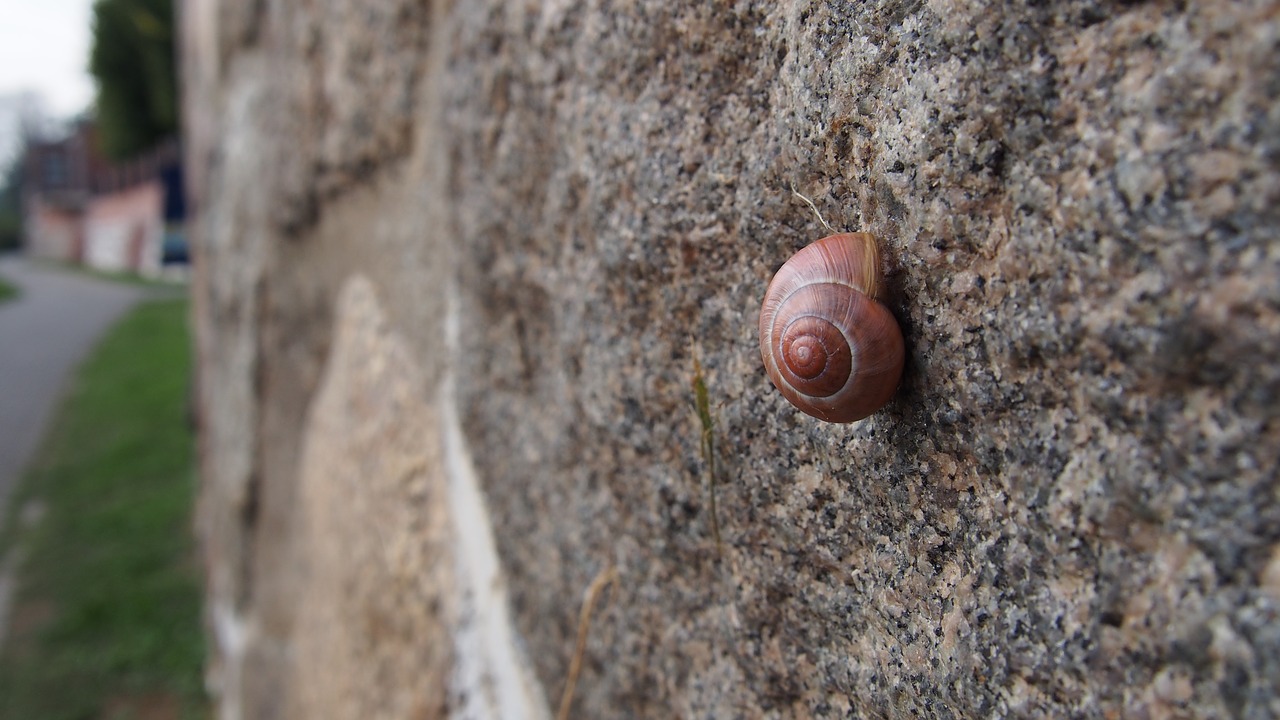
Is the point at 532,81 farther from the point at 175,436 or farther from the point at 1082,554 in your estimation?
the point at 175,436

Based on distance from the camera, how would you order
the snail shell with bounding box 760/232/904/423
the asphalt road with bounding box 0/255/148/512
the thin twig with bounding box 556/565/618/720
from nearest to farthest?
1. the snail shell with bounding box 760/232/904/423
2. the thin twig with bounding box 556/565/618/720
3. the asphalt road with bounding box 0/255/148/512

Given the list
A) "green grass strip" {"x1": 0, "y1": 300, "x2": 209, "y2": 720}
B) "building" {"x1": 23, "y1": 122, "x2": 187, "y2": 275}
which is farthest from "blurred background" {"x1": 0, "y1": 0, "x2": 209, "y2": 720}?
"building" {"x1": 23, "y1": 122, "x2": 187, "y2": 275}

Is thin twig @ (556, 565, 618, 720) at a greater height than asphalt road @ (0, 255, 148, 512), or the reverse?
thin twig @ (556, 565, 618, 720)

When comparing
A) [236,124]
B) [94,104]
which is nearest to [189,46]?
[236,124]

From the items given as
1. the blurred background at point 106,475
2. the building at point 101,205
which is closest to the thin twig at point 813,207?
the blurred background at point 106,475

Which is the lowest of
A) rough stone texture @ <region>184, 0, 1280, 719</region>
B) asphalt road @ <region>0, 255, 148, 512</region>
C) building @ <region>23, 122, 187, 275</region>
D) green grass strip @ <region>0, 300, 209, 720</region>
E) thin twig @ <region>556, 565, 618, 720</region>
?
building @ <region>23, 122, 187, 275</region>

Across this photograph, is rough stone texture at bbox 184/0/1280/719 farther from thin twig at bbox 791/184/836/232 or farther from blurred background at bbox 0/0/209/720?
blurred background at bbox 0/0/209/720
